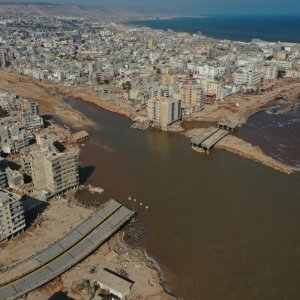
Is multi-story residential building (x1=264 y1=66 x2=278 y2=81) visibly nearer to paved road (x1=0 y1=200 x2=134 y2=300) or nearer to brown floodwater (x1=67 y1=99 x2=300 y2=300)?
brown floodwater (x1=67 y1=99 x2=300 y2=300)

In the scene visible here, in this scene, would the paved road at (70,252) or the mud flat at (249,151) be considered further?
the mud flat at (249,151)

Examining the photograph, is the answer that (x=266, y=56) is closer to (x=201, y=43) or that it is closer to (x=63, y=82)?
(x=201, y=43)

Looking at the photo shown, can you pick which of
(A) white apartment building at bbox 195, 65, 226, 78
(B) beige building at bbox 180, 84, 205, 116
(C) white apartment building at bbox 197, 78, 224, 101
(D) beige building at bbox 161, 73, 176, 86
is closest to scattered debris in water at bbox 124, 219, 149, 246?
(B) beige building at bbox 180, 84, 205, 116

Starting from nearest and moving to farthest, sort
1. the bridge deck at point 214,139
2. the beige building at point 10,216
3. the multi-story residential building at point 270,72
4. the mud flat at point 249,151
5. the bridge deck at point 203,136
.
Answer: the beige building at point 10,216, the mud flat at point 249,151, the bridge deck at point 214,139, the bridge deck at point 203,136, the multi-story residential building at point 270,72

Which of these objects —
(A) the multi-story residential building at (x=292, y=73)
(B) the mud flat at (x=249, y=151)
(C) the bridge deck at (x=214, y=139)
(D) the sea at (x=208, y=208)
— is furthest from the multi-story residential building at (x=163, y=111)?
(A) the multi-story residential building at (x=292, y=73)

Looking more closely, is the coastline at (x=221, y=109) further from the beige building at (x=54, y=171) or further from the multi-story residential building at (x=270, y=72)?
the beige building at (x=54, y=171)

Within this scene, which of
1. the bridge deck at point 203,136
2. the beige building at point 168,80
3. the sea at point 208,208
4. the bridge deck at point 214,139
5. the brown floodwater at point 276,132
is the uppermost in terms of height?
the beige building at point 168,80

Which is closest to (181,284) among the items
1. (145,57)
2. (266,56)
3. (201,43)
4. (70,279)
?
(70,279)
